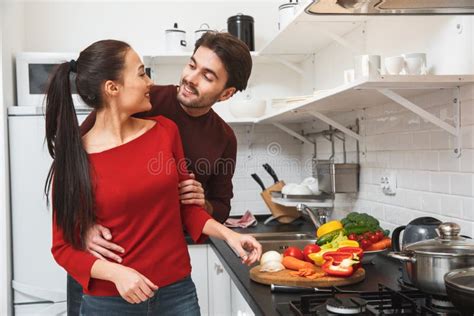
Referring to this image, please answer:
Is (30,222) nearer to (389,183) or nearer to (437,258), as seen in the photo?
(389,183)

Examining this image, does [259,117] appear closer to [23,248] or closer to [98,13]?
[98,13]

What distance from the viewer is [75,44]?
3.38m

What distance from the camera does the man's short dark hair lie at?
1755mm

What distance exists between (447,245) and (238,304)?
3.39ft

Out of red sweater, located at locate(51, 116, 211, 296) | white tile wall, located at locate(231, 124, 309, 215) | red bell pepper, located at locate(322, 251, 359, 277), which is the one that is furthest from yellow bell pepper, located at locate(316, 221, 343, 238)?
white tile wall, located at locate(231, 124, 309, 215)

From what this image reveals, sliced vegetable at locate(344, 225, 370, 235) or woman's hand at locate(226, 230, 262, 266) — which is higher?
woman's hand at locate(226, 230, 262, 266)

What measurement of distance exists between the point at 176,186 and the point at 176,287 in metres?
0.28

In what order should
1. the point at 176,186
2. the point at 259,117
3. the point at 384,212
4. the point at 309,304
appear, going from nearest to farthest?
the point at 309,304 → the point at 176,186 → the point at 384,212 → the point at 259,117

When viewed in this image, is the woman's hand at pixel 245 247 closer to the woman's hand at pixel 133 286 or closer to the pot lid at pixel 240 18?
the woman's hand at pixel 133 286

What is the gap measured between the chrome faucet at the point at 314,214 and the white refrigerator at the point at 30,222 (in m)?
Answer: 1.34

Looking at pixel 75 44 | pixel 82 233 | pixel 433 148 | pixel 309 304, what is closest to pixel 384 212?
pixel 433 148

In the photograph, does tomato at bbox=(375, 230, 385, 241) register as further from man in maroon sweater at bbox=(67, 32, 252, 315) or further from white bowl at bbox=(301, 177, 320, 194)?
white bowl at bbox=(301, 177, 320, 194)

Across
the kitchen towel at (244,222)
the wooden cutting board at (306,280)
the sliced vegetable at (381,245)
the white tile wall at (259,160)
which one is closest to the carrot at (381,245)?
the sliced vegetable at (381,245)

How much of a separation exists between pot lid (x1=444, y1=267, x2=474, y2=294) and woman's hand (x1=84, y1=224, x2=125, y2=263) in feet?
2.66
